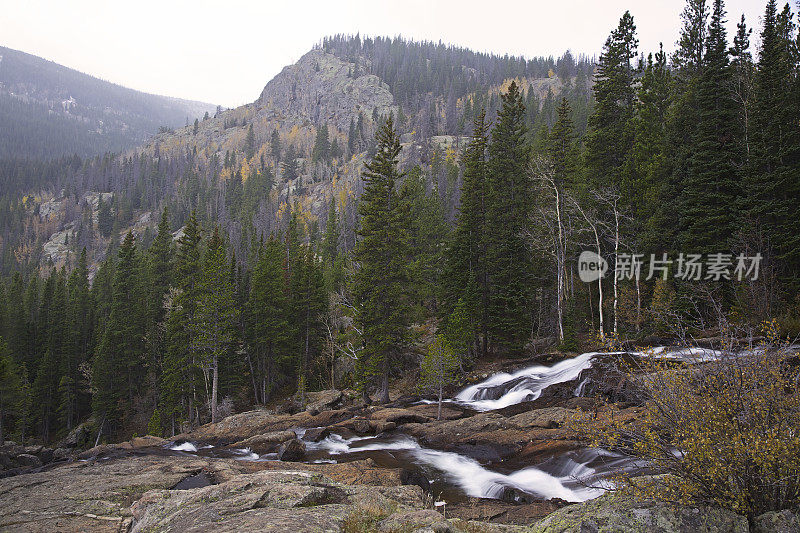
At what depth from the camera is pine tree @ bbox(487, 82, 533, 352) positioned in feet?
109

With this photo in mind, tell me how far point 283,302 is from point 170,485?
33.3 metres

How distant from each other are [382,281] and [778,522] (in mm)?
24814

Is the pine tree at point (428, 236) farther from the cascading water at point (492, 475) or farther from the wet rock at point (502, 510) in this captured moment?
the wet rock at point (502, 510)

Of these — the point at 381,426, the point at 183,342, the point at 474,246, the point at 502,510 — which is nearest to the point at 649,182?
the point at 474,246

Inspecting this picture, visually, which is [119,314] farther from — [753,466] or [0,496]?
[753,466]

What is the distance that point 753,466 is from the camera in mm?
5617

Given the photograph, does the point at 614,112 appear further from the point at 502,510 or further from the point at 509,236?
the point at 502,510

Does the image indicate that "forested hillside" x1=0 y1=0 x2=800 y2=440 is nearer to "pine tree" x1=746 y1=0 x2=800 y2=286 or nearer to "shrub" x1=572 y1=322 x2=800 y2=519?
"pine tree" x1=746 y1=0 x2=800 y2=286

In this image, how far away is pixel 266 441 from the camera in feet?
70.9

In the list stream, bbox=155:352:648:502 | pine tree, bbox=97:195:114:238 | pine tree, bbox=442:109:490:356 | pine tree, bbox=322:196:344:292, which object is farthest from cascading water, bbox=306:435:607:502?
pine tree, bbox=97:195:114:238

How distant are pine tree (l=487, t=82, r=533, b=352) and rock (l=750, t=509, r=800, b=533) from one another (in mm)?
27503

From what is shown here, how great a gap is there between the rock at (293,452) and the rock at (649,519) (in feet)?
A: 45.2

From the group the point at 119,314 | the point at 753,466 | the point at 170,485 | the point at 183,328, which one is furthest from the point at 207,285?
the point at 753,466

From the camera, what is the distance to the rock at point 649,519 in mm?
5586
